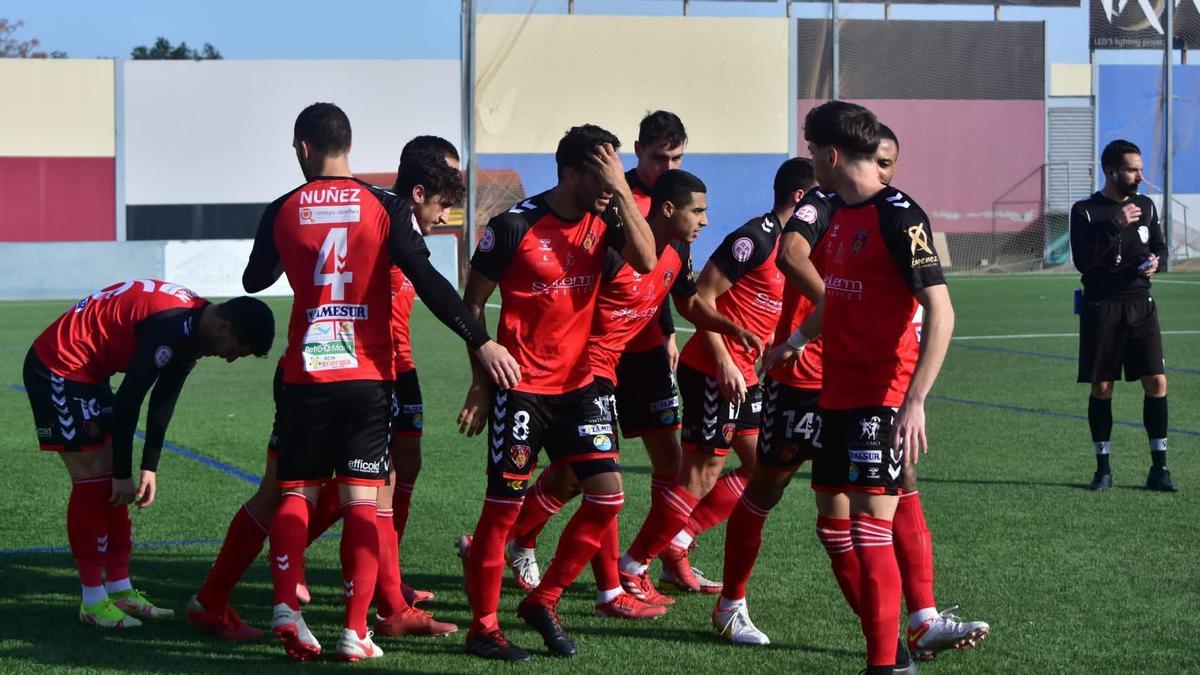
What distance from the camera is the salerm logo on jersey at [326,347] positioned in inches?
205

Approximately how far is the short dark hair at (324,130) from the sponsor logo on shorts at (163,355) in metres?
0.96

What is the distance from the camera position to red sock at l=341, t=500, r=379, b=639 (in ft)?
17.4

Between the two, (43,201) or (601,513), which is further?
(43,201)

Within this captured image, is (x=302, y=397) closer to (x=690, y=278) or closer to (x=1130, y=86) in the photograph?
(x=690, y=278)

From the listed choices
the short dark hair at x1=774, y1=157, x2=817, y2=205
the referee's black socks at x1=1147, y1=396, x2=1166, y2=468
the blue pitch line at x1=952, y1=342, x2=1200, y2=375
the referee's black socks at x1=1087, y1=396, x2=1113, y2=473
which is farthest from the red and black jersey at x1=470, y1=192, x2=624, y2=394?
the blue pitch line at x1=952, y1=342, x2=1200, y2=375

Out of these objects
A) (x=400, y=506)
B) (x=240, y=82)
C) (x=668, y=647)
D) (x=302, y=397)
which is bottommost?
(x=668, y=647)

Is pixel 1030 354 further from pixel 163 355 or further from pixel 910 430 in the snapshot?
pixel 163 355

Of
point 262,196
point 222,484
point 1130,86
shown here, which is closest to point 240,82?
point 262,196

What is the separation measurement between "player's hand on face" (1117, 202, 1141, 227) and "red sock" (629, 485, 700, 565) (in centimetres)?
439

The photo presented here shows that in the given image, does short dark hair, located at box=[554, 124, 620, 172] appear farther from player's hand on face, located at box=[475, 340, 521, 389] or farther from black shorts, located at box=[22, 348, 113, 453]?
black shorts, located at box=[22, 348, 113, 453]

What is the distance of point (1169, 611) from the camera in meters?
5.96

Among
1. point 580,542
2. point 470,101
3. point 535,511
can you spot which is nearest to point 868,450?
point 580,542

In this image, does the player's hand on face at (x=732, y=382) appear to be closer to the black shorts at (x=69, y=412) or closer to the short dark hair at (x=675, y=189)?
the short dark hair at (x=675, y=189)

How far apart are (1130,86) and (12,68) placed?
34.8 meters
